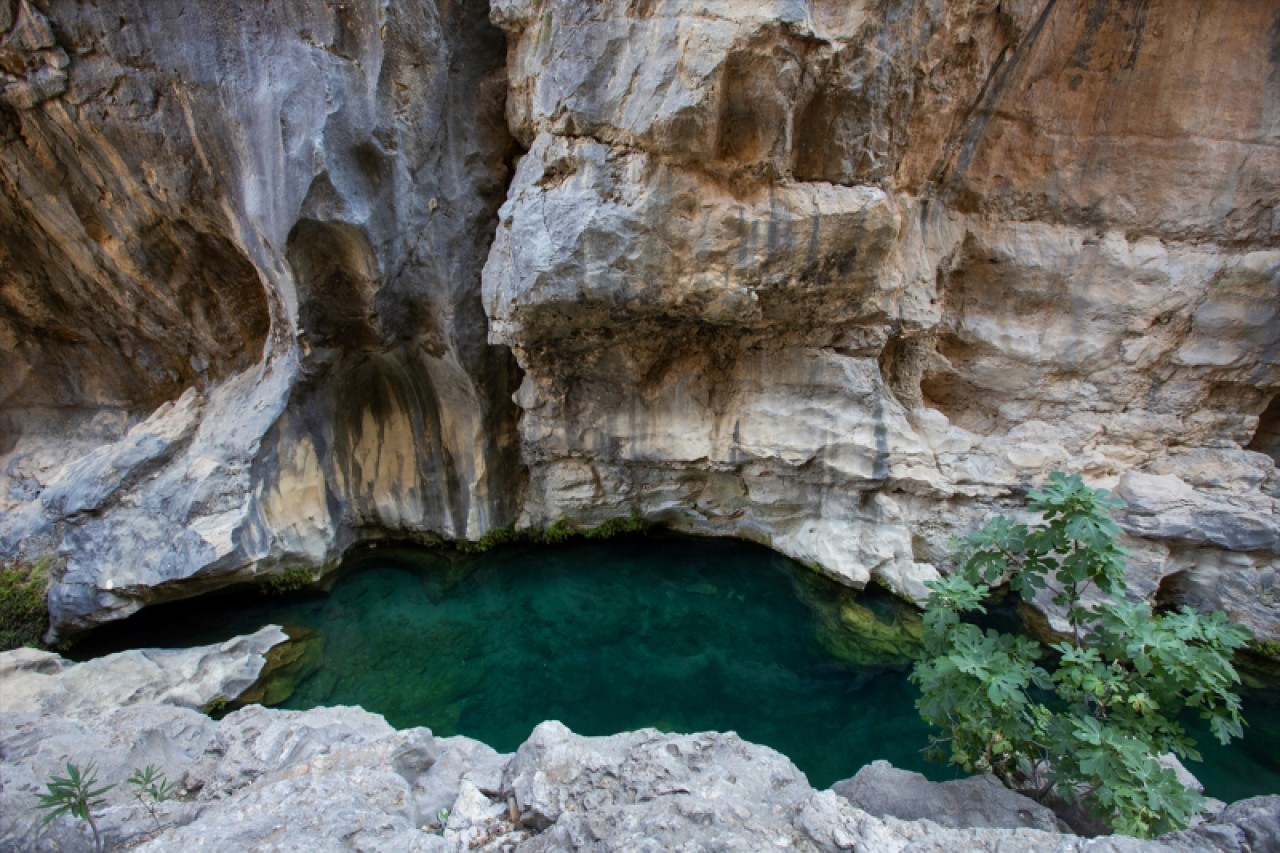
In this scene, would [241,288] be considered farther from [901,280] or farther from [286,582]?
[901,280]

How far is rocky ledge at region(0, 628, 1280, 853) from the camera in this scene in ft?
8.77

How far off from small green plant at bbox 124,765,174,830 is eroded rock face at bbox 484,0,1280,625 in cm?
453

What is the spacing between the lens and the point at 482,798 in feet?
10.4

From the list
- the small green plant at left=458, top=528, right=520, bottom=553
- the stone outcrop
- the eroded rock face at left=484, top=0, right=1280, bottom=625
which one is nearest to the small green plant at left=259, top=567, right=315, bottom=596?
the small green plant at left=458, top=528, right=520, bottom=553

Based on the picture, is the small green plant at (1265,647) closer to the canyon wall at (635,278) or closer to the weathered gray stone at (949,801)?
the canyon wall at (635,278)

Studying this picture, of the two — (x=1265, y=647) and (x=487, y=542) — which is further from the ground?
(x=1265, y=647)

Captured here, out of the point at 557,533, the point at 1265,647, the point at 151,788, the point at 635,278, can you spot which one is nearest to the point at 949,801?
the point at 151,788

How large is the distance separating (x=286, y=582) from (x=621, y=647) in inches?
159

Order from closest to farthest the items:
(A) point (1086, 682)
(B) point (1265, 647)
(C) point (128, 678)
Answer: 1. (A) point (1086, 682)
2. (C) point (128, 678)
3. (B) point (1265, 647)

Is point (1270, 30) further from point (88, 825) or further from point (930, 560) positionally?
point (88, 825)

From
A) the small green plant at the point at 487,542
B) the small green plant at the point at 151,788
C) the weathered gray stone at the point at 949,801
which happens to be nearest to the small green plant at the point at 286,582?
the small green plant at the point at 487,542

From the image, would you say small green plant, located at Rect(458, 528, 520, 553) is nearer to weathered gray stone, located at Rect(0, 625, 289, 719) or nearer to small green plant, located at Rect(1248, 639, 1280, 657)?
weathered gray stone, located at Rect(0, 625, 289, 719)

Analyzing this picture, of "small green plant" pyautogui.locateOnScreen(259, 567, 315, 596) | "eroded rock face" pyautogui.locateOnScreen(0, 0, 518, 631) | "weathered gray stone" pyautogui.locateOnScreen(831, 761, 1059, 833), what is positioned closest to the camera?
"weathered gray stone" pyautogui.locateOnScreen(831, 761, 1059, 833)

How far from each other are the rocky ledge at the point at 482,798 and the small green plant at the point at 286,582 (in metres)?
2.79
